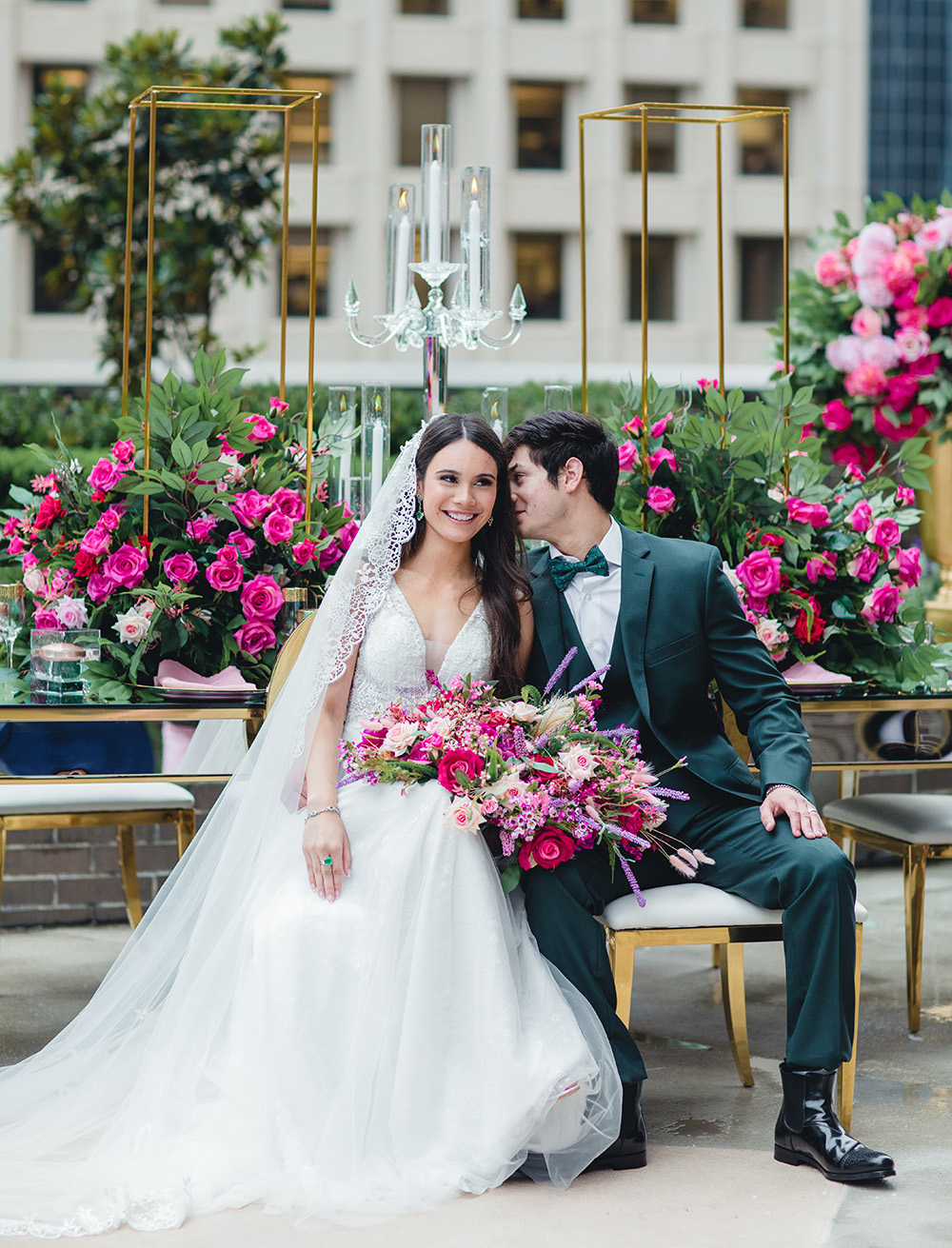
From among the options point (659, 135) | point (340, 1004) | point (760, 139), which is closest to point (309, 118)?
point (659, 135)

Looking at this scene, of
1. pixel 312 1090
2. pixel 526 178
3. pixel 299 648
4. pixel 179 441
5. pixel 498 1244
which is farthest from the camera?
pixel 526 178

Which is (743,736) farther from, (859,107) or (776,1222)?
(859,107)

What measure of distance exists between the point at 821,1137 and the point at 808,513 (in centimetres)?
169

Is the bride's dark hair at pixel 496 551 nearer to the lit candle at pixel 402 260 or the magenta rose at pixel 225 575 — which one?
the magenta rose at pixel 225 575

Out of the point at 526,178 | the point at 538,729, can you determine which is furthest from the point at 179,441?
the point at 526,178

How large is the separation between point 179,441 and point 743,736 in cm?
167

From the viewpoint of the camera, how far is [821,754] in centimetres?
394

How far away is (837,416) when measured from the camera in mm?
5145

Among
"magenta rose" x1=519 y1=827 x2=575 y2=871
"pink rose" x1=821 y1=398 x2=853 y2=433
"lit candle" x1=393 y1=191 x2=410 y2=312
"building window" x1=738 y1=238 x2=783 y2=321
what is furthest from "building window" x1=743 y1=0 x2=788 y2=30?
"magenta rose" x1=519 y1=827 x2=575 y2=871

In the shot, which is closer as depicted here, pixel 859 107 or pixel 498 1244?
pixel 498 1244

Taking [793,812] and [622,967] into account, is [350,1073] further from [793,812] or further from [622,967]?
[793,812]

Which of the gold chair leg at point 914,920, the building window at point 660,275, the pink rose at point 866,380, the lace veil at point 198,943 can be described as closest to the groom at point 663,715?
the lace veil at point 198,943

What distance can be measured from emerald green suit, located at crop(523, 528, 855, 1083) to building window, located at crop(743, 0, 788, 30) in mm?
30246

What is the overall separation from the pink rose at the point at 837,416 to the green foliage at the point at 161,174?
20.6 ft
